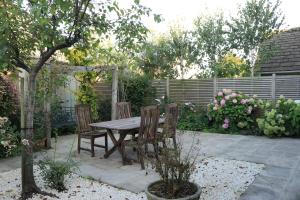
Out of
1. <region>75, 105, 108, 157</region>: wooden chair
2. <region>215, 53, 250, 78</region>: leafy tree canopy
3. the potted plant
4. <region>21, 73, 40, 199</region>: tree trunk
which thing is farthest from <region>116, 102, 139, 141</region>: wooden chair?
<region>215, 53, 250, 78</region>: leafy tree canopy

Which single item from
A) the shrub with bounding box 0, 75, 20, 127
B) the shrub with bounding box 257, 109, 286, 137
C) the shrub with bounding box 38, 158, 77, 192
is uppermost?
the shrub with bounding box 0, 75, 20, 127

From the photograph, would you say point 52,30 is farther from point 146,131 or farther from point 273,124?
point 273,124

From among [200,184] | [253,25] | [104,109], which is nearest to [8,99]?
[104,109]

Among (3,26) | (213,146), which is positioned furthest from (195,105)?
(3,26)

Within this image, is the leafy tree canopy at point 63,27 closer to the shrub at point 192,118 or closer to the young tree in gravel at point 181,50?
the shrub at point 192,118

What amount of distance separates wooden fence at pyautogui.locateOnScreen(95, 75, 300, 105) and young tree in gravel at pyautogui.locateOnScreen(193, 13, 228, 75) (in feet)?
8.03

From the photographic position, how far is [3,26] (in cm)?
350

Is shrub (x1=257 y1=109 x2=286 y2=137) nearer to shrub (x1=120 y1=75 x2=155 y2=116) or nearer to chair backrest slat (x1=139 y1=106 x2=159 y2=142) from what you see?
chair backrest slat (x1=139 y1=106 x2=159 y2=142)

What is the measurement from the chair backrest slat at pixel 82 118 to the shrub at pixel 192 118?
3.85m

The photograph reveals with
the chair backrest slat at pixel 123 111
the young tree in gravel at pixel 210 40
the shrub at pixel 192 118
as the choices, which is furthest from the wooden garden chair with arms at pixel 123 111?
the young tree in gravel at pixel 210 40

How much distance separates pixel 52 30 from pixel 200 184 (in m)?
A: 2.98

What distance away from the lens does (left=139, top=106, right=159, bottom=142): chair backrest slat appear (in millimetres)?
5496

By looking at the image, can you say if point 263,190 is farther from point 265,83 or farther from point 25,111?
point 265,83

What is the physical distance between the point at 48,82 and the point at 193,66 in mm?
9377
